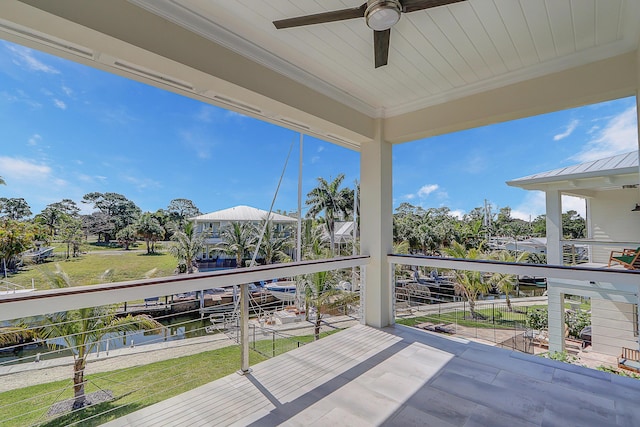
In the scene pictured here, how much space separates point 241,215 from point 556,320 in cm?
519

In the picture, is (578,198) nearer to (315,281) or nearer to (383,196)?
(383,196)

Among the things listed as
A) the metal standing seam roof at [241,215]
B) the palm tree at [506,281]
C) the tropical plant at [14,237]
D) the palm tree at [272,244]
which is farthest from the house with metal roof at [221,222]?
the palm tree at [506,281]

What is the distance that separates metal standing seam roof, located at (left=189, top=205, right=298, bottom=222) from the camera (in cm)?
382

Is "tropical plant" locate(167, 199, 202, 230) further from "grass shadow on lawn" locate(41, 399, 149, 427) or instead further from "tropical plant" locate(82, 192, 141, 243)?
"grass shadow on lawn" locate(41, 399, 149, 427)

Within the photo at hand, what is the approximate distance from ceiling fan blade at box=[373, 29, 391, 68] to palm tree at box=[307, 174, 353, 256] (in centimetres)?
1151

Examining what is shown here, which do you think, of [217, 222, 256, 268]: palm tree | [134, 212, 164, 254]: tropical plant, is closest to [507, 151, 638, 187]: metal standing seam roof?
[217, 222, 256, 268]: palm tree

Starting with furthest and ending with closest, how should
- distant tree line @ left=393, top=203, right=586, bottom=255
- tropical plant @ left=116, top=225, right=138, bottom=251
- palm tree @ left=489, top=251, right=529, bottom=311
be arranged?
distant tree line @ left=393, top=203, right=586, bottom=255, palm tree @ left=489, top=251, right=529, bottom=311, tropical plant @ left=116, top=225, right=138, bottom=251

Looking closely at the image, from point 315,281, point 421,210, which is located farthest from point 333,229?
point 315,281

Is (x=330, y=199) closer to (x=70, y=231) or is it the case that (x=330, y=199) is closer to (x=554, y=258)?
(x=554, y=258)

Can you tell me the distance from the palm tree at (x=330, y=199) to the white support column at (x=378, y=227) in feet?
32.6

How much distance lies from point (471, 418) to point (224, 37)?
9.72 ft

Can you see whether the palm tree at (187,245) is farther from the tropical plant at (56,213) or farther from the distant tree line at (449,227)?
the distant tree line at (449,227)

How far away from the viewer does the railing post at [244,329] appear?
2213mm

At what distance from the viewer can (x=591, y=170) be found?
4250 mm
